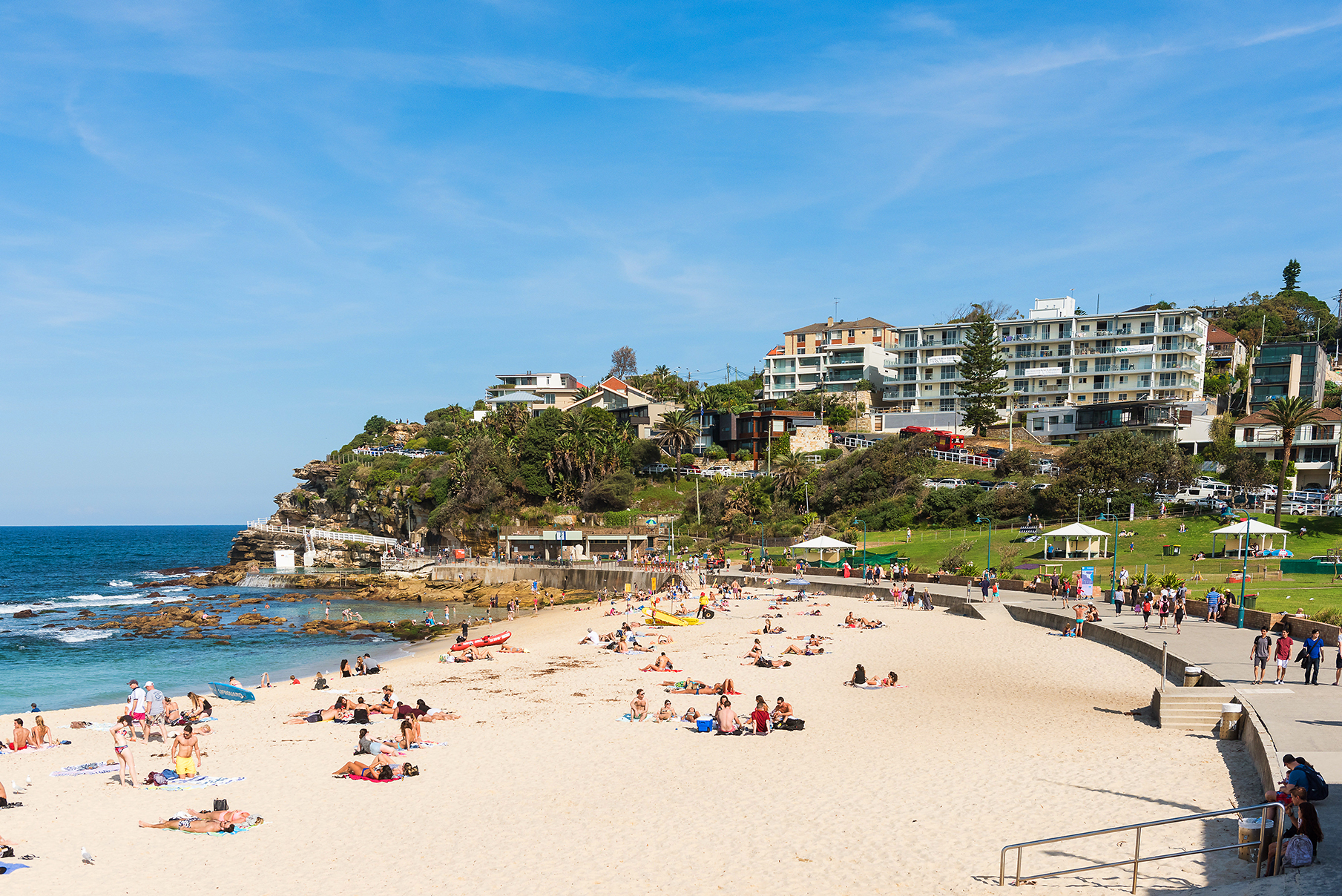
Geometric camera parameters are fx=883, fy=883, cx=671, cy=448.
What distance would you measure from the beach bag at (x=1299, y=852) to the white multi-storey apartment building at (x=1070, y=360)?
74872 millimetres

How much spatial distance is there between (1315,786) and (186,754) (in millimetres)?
17076

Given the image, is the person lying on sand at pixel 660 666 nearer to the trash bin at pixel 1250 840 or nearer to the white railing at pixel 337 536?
the trash bin at pixel 1250 840

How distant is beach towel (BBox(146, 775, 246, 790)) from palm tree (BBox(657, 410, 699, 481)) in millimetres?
62834

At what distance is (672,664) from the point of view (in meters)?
26.5

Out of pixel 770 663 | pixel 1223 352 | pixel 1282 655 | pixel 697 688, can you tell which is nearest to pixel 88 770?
pixel 697 688

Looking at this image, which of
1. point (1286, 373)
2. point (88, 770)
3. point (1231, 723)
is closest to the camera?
point (1231, 723)

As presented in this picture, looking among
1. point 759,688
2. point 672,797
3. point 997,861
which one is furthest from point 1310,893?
point 759,688

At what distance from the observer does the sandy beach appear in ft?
35.5

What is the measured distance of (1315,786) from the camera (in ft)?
34.0

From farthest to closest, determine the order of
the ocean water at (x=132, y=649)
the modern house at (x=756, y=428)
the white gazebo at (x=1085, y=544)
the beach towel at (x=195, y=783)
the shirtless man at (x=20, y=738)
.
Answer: the modern house at (x=756, y=428) < the white gazebo at (x=1085, y=544) < the ocean water at (x=132, y=649) < the shirtless man at (x=20, y=738) < the beach towel at (x=195, y=783)

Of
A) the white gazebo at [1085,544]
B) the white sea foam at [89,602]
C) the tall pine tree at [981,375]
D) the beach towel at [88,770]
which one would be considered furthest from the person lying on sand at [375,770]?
the tall pine tree at [981,375]

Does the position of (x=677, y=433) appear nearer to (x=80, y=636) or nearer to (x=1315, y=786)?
(x=80, y=636)

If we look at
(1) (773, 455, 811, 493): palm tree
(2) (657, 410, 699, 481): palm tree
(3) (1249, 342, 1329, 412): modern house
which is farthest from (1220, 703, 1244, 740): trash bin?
(3) (1249, 342, 1329, 412): modern house

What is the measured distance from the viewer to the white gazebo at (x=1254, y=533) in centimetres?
2606
